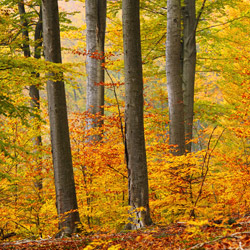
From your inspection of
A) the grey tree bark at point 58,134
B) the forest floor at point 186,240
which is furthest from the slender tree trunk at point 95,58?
the forest floor at point 186,240

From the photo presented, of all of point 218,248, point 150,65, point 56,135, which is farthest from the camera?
point 150,65

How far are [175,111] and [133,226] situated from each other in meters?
3.29

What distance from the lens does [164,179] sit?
5734mm

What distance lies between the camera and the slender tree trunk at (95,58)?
805cm

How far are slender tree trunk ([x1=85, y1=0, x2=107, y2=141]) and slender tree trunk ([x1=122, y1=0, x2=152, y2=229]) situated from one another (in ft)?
9.63

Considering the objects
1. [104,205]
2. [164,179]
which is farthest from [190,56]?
[104,205]

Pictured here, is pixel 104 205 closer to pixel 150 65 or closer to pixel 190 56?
pixel 190 56

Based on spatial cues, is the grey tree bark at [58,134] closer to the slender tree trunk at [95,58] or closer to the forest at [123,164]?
the forest at [123,164]

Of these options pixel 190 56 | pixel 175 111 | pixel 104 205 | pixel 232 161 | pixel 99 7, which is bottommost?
pixel 104 205

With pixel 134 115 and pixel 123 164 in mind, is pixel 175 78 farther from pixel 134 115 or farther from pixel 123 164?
pixel 134 115

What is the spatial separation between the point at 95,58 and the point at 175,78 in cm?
225

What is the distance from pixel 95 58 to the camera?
26.0ft

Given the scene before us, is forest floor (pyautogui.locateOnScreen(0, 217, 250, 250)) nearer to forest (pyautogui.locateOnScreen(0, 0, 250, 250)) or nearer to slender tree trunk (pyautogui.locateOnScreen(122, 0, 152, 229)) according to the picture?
forest (pyautogui.locateOnScreen(0, 0, 250, 250))

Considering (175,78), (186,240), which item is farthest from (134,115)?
(175,78)
